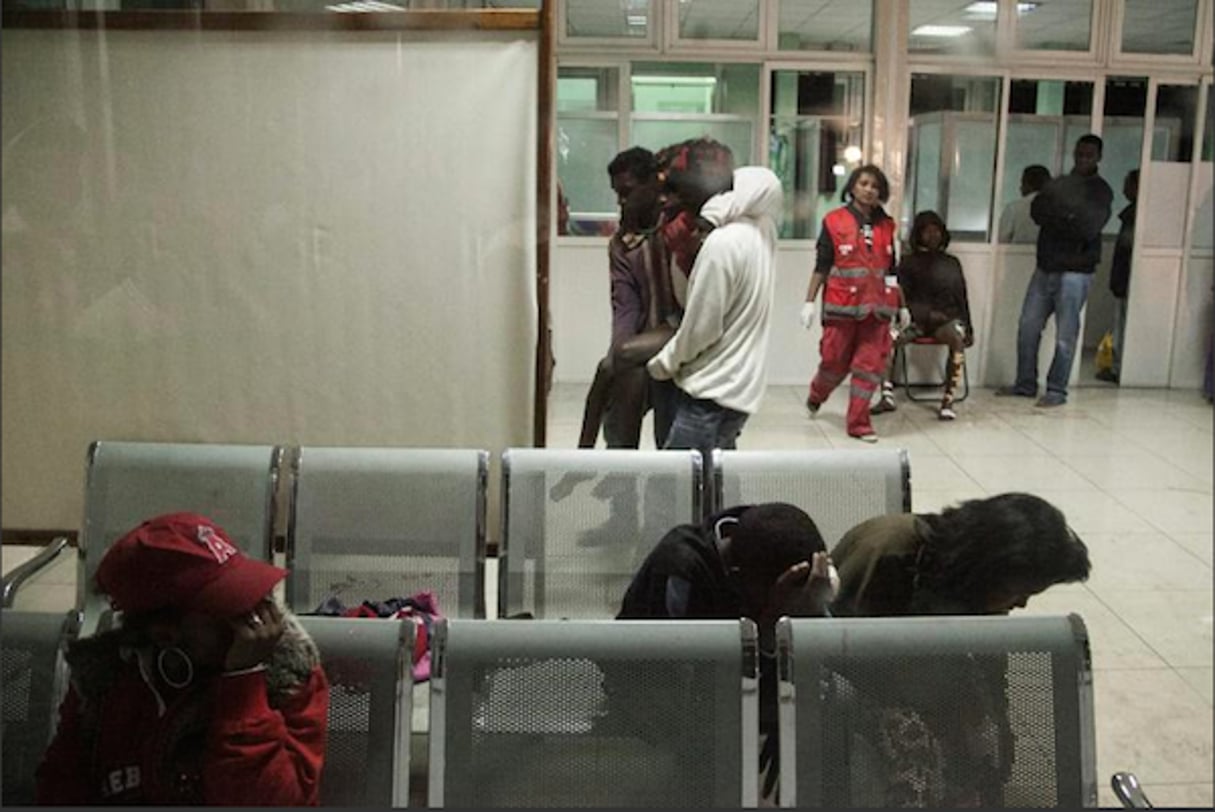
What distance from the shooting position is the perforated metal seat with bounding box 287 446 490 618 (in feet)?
7.18

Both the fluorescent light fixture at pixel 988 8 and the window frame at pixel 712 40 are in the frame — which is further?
Answer: the window frame at pixel 712 40

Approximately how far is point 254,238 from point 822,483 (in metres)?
1.33

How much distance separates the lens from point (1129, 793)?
146 centimetres

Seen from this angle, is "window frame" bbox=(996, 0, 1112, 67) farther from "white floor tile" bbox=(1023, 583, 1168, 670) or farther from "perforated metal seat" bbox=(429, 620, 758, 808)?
"perforated metal seat" bbox=(429, 620, 758, 808)

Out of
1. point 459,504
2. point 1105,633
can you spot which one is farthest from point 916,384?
point 459,504

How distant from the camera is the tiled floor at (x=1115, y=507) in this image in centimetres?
193

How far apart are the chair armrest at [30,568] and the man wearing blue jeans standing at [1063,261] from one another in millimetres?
2099

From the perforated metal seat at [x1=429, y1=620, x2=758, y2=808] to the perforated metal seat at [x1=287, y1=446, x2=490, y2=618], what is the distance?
76 cm

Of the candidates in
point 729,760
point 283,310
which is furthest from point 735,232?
point 729,760

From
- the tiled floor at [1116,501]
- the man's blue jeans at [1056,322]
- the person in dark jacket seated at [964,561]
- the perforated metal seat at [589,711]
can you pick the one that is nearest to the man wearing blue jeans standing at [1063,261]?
the man's blue jeans at [1056,322]

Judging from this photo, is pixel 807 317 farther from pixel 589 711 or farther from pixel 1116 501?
pixel 589 711

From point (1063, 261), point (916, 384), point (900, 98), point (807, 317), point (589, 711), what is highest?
point (900, 98)

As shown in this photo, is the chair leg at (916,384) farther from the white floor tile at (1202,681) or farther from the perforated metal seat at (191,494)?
the perforated metal seat at (191,494)

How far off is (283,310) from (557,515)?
30.4 inches
